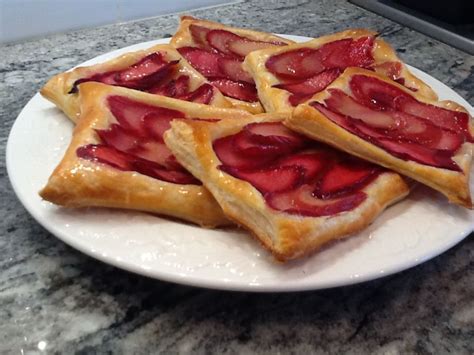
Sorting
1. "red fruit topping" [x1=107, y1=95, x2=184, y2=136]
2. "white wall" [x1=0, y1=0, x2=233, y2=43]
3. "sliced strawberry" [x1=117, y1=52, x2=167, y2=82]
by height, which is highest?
"red fruit topping" [x1=107, y1=95, x2=184, y2=136]

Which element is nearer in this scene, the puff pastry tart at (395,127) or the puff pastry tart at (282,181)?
the puff pastry tart at (282,181)

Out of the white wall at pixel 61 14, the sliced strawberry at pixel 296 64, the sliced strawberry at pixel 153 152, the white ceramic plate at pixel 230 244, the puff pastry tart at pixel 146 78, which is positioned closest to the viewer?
the white ceramic plate at pixel 230 244

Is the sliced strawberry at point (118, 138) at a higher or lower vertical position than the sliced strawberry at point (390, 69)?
higher

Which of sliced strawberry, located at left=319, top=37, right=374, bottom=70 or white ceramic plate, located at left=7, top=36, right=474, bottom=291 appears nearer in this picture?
white ceramic plate, located at left=7, top=36, right=474, bottom=291

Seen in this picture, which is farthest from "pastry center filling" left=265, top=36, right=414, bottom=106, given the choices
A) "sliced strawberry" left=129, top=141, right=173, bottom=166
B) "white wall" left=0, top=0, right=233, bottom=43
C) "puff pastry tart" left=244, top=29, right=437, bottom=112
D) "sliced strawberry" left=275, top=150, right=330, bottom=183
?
"white wall" left=0, top=0, right=233, bottom=43

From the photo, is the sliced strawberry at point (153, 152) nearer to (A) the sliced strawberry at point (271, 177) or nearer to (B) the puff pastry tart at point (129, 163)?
(B) the puff pastry tart at point (129, 163)

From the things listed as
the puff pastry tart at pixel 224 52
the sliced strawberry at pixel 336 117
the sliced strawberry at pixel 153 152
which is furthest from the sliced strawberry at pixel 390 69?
the sliced strawberry at pixel 153 152

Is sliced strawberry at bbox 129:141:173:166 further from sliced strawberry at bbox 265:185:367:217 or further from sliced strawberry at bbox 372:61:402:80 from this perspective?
sliced strawberry at bbox 372:61:402:80

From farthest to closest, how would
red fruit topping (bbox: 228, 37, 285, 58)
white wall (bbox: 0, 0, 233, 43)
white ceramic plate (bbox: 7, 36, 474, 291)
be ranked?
white wall (bbox: 0, 0, 233, 43) → red fruit topping (bbox: 228, 37, 285, 58) → white ceramic plate (bbox: 7, 36, 474, 291)
